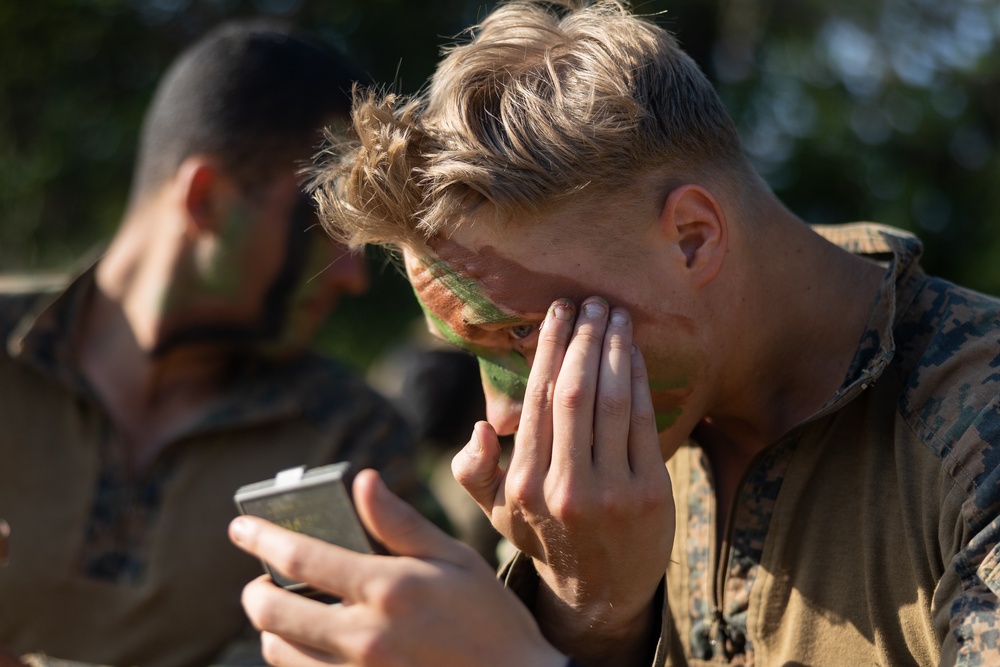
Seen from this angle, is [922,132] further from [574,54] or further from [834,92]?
[574,54]

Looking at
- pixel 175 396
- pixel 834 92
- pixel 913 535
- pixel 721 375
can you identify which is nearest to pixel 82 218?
pixel 175 396

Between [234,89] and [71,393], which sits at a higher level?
[234,89]

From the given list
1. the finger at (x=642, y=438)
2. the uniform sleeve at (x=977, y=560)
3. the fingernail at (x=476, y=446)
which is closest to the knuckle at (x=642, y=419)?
the finger at (x=642, y=438)

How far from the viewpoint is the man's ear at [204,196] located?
3.71 meters

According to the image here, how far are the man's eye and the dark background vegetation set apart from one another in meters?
4.26

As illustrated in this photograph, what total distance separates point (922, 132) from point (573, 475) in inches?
234

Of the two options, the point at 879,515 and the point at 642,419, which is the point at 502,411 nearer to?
the point at 642,419

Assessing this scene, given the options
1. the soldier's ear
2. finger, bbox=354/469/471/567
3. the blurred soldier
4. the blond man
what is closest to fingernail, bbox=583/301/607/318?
the blond man

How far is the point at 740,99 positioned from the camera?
6.73 metres

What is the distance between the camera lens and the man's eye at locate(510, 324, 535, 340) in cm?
→ 238

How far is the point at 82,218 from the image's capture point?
7.10 meters

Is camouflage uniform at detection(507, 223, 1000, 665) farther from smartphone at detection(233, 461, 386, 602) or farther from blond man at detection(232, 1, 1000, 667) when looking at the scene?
smartphone at detection(233, 461, 386, 602)

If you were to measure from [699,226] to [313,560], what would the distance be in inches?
46.8

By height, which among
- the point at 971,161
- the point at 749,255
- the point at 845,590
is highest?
the point at 749,255
